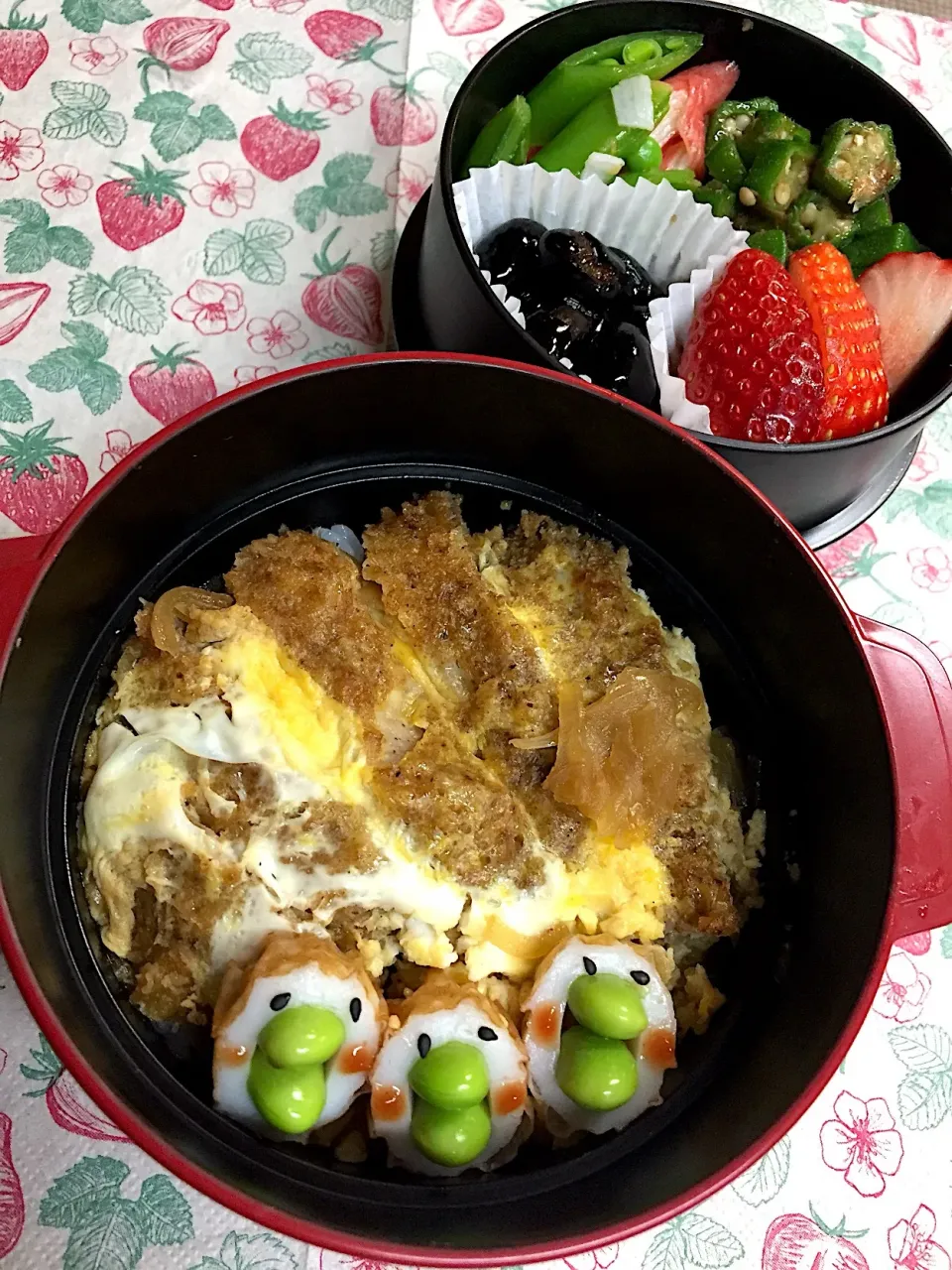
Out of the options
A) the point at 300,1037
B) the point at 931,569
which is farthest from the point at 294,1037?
the point at 931,569

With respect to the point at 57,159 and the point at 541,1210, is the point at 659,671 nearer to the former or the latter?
the point at 541,1210

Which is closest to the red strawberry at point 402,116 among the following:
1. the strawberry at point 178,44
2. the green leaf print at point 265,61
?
the green leaf print at point 265,61

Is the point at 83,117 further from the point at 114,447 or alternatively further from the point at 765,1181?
the point at 765,1181

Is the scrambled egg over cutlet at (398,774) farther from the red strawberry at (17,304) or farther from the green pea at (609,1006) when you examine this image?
the red strawberry at (17,304)

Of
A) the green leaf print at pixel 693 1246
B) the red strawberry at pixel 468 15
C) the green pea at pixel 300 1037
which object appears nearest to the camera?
the green pea at pixel 300 1037

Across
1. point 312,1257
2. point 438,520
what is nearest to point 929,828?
point 438,520

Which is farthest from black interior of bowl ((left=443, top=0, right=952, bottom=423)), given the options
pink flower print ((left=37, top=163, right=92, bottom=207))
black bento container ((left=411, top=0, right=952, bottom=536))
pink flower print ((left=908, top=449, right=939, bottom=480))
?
pink flower print ((left=37, top=163, right=92, bottom=207))
